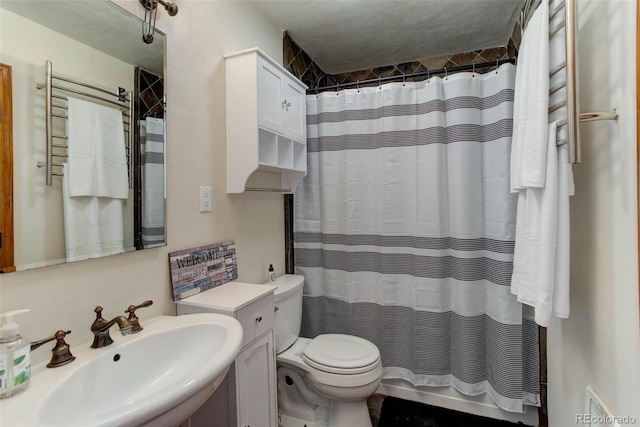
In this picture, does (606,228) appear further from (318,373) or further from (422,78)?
(422,78)

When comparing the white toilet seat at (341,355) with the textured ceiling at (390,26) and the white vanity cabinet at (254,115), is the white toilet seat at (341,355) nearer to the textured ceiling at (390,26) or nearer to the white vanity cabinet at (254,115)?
the white vanity cabinet at (254,115)

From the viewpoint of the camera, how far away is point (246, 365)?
1.23 m

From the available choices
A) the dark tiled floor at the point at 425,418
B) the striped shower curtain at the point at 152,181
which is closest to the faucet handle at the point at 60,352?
the striped shower curtain at the point at 152,181

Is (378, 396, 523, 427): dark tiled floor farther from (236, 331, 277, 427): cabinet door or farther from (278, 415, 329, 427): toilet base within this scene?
(236, 331, 277, 427): cabinet door

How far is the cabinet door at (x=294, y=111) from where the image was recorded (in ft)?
5.80

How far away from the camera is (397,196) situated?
6.23 ft

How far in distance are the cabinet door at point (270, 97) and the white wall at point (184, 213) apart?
0.64 ft

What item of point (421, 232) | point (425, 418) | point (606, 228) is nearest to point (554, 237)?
point (606, 228)

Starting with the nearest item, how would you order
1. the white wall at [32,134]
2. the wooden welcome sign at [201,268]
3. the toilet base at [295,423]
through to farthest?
the white wall at [32,134] < the wooden welcome sign at [201,268] < the toilet base at [295,423]

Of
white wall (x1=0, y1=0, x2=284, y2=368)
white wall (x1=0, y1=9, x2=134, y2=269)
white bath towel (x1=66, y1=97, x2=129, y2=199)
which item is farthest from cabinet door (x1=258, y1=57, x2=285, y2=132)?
white wall (x1=0, y1=9, x2=134, y2=269)

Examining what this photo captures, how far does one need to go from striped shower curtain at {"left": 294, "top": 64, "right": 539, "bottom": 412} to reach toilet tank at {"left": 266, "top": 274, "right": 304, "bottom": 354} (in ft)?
0.96

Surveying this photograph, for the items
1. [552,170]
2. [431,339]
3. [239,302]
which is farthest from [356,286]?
[552,170]

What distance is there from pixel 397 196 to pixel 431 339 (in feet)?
2.89

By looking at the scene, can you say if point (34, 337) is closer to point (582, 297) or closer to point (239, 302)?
point (239, 302)
